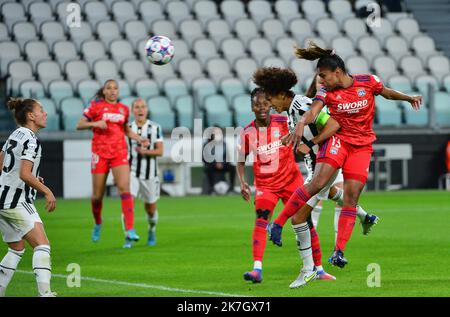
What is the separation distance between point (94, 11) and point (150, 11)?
156 cm

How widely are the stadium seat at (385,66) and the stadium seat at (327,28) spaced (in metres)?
1.45

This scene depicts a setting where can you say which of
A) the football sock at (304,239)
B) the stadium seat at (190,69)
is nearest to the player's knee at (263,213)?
the football sock at (304,239)

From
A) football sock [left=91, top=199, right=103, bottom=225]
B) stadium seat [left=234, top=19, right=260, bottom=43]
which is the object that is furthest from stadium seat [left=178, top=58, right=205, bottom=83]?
football sock [left=91, top=199, right=103, bottom=225]

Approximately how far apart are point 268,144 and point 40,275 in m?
2.79

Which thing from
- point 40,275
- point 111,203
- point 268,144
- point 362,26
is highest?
point 362,26

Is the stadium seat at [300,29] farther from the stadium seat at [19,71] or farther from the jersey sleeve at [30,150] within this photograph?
the jersey sleeve at [30,150]

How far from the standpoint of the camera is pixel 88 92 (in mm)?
24531

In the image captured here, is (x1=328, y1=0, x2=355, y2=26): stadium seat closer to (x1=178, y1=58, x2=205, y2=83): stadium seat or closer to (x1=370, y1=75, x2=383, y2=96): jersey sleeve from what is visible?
(x1=178, y1=58, x2=205, y2=83): stadium seat

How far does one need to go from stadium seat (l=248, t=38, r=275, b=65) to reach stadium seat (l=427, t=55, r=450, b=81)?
15.3ft

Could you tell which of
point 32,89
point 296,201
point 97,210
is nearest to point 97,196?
point 97,210

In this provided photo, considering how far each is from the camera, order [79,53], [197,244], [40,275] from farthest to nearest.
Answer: [79,53], [197,244], [40,275]

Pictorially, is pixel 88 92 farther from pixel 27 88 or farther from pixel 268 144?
pixel 268 144

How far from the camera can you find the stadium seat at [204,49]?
2720 cm

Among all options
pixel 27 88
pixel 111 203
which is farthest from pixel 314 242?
pixel 27 88
